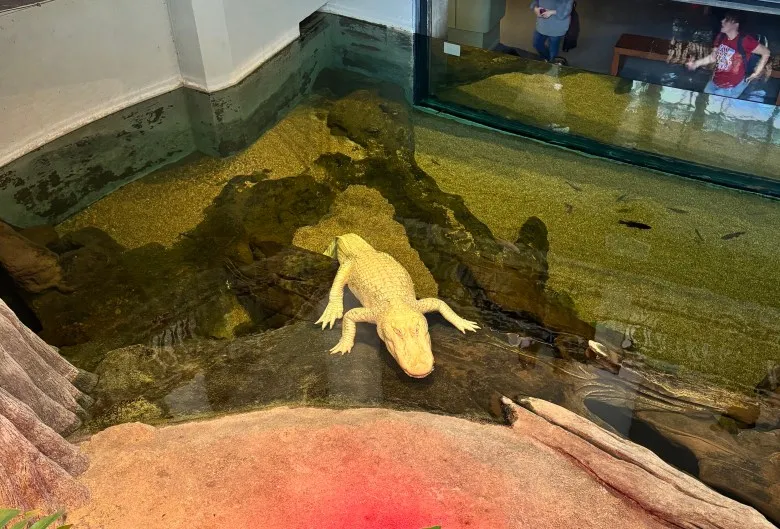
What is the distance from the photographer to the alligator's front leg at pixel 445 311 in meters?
3.32

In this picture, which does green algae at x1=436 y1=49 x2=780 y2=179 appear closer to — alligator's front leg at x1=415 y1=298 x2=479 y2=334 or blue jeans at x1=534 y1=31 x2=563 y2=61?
blue jeans at x1=534 y1=31 x2=563 y2=61

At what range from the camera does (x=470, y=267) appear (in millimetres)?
3812

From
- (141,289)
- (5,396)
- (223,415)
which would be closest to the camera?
(5,396)

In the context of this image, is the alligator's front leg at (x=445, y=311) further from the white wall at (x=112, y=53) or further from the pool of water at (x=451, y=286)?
the white wall at (x=112, y=53)

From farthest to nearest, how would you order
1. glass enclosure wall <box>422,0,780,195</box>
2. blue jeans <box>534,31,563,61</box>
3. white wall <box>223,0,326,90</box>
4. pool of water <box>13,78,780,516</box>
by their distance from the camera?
1. white wall <box>223,0,326,90</box>
2. blue jeans <box>534,31,563,61</box>
3. glass enclosure wall <box>422,0,780,195</box>
4. pool of water <box>13,78,780,516</box>

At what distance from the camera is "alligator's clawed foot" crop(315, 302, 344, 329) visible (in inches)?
134

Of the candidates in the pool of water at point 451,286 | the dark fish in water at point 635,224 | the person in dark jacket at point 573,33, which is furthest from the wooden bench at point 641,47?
the dark fish in water at point 635,224

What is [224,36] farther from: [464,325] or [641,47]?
[464,325]

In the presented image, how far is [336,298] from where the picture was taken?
11.6 feet

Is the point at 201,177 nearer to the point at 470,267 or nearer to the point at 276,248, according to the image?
the point at 276,248

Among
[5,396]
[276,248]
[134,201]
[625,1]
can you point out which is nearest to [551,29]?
[625,1]

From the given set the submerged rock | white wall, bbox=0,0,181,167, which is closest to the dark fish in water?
the submerged rock

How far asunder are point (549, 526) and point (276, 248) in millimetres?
2497

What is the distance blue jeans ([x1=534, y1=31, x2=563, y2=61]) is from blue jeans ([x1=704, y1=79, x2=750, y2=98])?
1224mm
